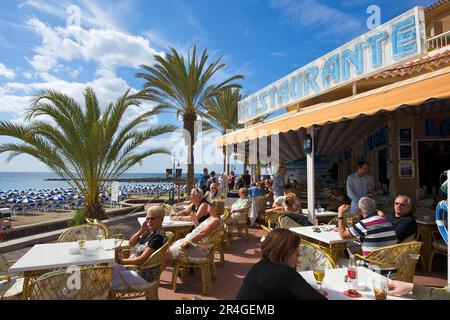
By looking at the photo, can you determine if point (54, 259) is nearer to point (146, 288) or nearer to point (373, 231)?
point (146, 288)

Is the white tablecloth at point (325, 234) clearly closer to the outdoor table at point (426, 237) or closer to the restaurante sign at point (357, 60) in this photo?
the outdoor table at point (426, 237)

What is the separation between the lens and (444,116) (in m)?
7.10

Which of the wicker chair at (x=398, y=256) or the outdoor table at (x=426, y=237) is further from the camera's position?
the outdoor table at (x=426, y=237)

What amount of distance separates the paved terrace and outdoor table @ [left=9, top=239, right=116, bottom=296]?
3.59 feet

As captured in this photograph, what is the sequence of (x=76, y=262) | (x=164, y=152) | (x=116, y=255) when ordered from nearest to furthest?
(x=76, y=262), (x=116, y=255), (x=164, y=152)

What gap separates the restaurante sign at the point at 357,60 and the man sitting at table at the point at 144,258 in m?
4.61

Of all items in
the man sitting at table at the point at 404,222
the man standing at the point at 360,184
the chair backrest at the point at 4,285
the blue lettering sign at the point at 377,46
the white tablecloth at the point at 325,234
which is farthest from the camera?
the man standing at the point at 360,184

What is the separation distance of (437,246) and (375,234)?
2318 mm

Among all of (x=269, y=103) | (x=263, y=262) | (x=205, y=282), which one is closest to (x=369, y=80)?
(x=269, y=103)

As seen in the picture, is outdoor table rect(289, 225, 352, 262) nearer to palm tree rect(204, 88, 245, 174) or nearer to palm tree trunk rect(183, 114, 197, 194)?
palm tree trunk rect(183, 114, 197, 194)

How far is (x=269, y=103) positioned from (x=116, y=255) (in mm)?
6229

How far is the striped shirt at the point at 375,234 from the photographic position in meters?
3.05

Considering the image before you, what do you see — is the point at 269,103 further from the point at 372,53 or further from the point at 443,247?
the point at 443,247

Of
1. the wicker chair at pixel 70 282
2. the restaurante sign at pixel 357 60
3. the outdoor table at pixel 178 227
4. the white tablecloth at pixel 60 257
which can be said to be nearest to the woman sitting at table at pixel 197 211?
the outdoor table at pixel 178 227
